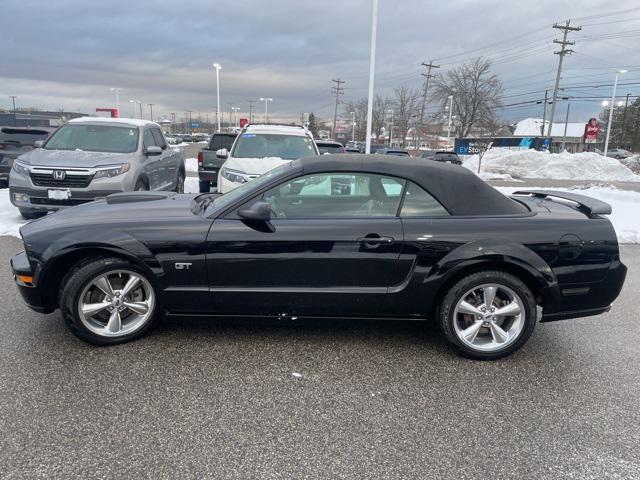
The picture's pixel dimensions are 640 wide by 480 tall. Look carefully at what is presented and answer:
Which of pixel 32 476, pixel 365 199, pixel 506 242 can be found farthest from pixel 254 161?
pixel 32 476

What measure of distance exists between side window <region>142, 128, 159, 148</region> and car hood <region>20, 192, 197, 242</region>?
4.82 m

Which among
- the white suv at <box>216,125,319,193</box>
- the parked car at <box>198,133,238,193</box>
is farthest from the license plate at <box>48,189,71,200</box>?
the parked car at <box>198,133,238,193</box>

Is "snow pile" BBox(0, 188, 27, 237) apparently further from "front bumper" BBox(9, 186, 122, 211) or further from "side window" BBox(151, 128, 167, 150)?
"side window" BBox(151, 128, 167, 150)

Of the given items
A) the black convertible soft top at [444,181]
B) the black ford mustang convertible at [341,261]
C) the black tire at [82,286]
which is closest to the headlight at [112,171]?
the black ford mustang convertible at [341,261]

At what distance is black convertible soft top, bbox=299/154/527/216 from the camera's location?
3.55 metres

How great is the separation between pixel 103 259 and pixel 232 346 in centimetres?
118

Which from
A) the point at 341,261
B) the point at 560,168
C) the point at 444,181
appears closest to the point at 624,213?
the point at 444,181

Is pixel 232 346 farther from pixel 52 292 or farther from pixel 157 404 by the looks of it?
pixel 52 292

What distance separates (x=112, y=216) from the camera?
3582mm

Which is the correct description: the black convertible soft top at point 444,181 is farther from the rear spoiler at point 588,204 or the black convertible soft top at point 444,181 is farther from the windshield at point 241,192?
the rear spoiler at point 588,204

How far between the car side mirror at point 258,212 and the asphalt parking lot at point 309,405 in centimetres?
89

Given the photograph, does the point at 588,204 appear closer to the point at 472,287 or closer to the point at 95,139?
the point at 472,287

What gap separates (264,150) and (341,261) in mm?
6051

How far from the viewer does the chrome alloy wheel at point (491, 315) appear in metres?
3.47
